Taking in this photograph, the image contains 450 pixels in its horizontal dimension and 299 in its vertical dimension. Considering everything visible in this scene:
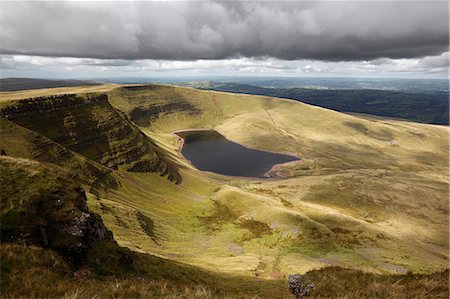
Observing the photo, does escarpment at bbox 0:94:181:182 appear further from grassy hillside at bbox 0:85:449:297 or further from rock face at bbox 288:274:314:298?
rock face at bbox 288:274:314:298

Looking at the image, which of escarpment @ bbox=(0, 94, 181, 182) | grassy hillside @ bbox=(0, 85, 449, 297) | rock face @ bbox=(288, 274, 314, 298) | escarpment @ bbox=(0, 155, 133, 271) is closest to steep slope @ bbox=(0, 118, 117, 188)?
grassy hillside @ bbox=(0, 85, 449, 297)

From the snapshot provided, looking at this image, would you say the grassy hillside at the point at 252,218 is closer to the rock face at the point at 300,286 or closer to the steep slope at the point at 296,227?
the steep slope at the point at 296,227

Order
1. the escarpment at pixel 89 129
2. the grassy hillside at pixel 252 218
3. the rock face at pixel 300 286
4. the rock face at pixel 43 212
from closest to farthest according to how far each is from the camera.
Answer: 1. the rock face at pixel 300 286
2. the rock face at pixel 43 212
3. the grassy hillside at pixel 252 218
4. the escarpment at pixel 89 129

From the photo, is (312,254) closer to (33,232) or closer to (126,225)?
(126,225)

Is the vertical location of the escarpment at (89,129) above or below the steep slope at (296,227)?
above

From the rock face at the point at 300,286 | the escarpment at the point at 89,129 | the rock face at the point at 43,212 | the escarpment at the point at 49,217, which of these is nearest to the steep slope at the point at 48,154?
the escarpment at the point at 89,129

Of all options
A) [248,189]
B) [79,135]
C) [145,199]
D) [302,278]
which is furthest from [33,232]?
[248,189]

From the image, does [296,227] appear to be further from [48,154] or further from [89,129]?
[89,129]
